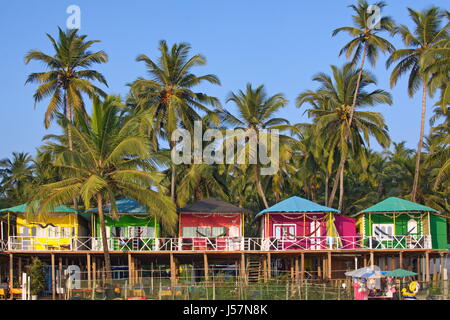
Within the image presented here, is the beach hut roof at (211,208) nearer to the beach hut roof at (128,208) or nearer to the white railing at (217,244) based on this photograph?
the white railing at (217,244)

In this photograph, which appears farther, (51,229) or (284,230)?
(284,230)

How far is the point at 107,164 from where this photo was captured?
116 feet

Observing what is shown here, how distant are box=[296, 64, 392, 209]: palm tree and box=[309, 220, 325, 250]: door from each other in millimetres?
5013

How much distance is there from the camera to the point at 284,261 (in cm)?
4769

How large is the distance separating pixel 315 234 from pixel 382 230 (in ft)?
12.0

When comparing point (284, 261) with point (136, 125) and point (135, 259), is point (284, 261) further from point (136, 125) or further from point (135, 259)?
point (136, 125)

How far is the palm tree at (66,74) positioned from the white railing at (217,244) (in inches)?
284

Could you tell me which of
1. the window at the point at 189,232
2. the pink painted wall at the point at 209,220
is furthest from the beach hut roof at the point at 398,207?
the window at the point at 189,232

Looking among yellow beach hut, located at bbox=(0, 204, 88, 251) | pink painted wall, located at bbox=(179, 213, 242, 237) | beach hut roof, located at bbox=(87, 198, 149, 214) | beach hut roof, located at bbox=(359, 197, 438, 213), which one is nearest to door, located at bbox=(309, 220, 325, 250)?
beach hut roof, located at bbox=(359, 197, 438, 213)

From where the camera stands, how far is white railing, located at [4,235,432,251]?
3946cm

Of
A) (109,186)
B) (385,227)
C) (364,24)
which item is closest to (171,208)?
(109,186)

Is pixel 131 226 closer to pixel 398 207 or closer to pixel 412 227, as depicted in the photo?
pixel 398 207

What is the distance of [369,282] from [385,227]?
8.02 meters

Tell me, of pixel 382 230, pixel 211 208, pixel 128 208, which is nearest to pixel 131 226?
pixel 128 208
